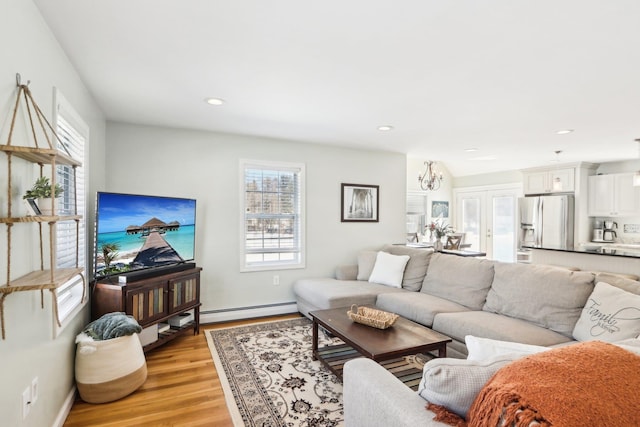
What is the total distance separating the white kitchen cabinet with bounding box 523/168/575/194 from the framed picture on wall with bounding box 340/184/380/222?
3.34 meters

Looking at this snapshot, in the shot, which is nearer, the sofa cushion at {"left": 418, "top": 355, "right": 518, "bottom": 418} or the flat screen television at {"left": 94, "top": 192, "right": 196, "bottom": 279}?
the sofa cushion at {"left": 418, "top": 355, "right": 518, "bottom": 418}

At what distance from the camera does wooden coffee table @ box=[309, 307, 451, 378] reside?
2209mm

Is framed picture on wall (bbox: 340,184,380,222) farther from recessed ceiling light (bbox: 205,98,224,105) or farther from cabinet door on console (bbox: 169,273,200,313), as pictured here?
recessed ceiling light (bbox: 205,98,224,105)

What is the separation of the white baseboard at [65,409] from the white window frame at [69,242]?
20.6 inches

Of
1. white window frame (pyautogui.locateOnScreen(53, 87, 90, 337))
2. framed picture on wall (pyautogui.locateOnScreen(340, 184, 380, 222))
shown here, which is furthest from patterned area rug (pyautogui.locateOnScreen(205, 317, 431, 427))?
framed picture on wall (pyautogui.locateOnScreen(340, 184, 380, 222))

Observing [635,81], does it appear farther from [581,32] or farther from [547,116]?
[581,32]

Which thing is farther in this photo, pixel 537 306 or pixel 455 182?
pixel 455 182

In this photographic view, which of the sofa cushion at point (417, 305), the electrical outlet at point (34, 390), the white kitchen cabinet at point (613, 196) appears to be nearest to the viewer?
the electrical outlet at point (34, 390)

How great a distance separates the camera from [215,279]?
4004 millimetres

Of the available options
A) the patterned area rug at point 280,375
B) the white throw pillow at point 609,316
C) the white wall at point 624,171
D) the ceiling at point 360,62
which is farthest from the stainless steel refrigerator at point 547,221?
the patterned area rug at point 280,375

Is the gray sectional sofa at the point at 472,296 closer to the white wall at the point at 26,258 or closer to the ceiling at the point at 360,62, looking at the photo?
the ceiling at the point at 360,62

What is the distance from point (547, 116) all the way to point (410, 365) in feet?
8.94

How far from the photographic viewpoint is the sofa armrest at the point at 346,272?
175 inches

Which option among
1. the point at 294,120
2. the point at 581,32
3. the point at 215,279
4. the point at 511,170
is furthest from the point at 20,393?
the point at 511,170
